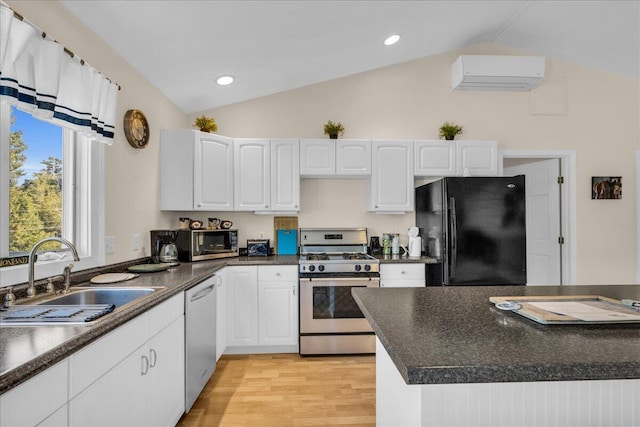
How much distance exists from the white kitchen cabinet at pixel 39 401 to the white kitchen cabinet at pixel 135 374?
0.17 ft

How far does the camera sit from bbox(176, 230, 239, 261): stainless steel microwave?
3.12 meters

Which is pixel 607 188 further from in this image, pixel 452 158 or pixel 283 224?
pixel 283 224

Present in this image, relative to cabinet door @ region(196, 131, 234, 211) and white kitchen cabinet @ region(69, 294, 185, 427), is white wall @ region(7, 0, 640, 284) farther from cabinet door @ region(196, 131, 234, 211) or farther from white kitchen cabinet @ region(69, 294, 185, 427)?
white kitchen cabinet @ region(69, 294, 185, 427)

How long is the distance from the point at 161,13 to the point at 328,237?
246 cm

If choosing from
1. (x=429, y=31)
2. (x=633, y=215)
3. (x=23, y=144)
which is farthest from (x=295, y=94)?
(x=633, y=215)

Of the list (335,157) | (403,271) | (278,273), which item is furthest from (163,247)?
(403,271)

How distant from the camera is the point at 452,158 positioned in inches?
141

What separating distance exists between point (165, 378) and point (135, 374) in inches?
14.2

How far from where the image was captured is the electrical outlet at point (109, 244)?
7.78 ft

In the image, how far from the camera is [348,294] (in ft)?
10.4

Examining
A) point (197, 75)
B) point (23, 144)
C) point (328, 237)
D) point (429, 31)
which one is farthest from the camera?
point (328, 237)

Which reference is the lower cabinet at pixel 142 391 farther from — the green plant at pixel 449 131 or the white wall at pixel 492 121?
the green plant at pixel 449 131

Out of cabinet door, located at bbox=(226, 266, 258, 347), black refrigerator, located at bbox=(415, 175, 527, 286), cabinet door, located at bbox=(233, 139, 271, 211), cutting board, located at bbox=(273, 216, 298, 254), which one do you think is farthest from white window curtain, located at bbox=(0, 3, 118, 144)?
black refrigerator, located at bbox=(415, 175, 527, 286)

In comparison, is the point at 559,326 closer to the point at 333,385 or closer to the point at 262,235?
the point at 333,385
